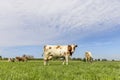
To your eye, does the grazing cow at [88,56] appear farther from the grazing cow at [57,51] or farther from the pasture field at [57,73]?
the pasture field at [57,73]

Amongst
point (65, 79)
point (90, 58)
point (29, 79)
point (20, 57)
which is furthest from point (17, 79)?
point (20, 57)

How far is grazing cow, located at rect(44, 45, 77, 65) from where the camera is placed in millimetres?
33938

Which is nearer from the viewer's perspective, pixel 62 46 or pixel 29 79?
pixel 29 79

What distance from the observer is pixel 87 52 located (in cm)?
6069

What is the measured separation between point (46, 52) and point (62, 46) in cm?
210

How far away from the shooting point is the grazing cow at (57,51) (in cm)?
3394

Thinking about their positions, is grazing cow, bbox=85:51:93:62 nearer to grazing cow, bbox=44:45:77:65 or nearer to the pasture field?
grazing cow, bbox=44:45:77:65

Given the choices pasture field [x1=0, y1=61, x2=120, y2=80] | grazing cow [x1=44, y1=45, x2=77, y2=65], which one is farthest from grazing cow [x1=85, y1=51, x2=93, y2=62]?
pasture field [x1=0, y1=61, x2=120, y2=80]

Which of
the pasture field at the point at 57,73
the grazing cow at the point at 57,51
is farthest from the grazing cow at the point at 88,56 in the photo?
the pasture field at the point at 57,73

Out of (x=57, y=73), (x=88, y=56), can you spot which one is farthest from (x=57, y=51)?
(x=88, y=56)

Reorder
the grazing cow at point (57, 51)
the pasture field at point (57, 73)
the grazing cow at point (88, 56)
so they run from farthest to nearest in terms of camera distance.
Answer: the grazing cow at point (88, 56)
the grazing cow at point (57, 51)
the pasture field at point (57, 73)

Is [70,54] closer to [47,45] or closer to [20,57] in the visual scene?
[47,45]

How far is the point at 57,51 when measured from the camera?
34062 mm

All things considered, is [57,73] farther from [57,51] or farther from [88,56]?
[88,56]
